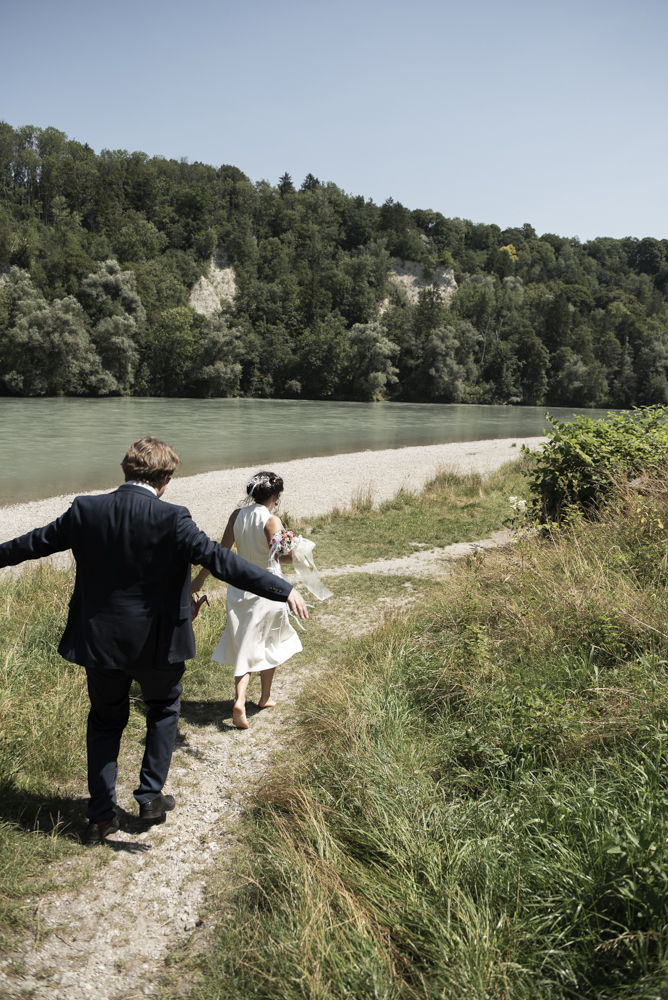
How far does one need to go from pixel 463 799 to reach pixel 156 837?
155 cm

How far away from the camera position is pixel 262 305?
93.9 meters

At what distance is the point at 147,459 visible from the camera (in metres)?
3.01

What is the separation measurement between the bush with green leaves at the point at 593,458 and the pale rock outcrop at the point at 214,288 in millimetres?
94810

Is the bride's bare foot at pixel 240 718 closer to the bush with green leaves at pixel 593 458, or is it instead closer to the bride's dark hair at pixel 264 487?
the bride's dark hair at pixel 264 487

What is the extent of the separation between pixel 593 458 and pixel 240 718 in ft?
17.7

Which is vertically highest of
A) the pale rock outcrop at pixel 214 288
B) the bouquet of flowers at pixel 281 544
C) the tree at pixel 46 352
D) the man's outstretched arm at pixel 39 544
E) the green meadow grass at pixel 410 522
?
the pale rock outcrop at pixel 214 288

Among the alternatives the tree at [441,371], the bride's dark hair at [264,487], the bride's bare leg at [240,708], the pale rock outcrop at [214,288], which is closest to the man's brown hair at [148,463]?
the bride's dark hair at [264,487]

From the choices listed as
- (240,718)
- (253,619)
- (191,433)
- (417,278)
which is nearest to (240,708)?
(240,718)

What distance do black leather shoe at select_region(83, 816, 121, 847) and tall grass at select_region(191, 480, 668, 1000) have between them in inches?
27.7

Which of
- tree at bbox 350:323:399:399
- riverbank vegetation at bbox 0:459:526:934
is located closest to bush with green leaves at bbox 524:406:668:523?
riverbank vegetation at bbox 0:459:526:934

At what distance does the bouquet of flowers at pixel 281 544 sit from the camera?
430 centimetres

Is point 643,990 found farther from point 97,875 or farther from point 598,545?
point 598,545

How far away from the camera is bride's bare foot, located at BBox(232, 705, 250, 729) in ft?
13.9

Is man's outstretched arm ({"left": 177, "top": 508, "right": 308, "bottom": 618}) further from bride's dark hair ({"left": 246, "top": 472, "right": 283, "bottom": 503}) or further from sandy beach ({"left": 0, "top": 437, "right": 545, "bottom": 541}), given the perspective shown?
sandy beach ({"left": 0, "top": 437, "right": 545, "bottom": 541})
